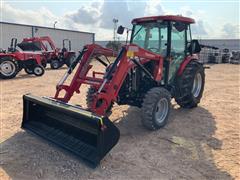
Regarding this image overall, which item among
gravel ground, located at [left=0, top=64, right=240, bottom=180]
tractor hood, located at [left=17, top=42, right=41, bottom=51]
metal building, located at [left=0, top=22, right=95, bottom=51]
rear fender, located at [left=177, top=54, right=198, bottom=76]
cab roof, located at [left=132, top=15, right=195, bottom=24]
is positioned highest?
metal building, located at [left=0, top=22, right=95, bottom=51]

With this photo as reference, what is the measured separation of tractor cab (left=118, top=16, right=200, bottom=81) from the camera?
582 cm

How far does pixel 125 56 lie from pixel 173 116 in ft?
6.99

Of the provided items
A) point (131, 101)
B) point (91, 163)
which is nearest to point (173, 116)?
point (131, 101)

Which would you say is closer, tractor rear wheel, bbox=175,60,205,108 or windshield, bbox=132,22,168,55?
windshield, bbox=132,22,168,55

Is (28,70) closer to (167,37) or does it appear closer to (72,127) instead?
(167,37)

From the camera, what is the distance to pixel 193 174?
3.67 metres

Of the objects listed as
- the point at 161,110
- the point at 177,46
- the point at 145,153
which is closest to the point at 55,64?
the point at 177,46

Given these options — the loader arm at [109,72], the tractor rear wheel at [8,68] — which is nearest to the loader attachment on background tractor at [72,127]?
the loader arm at [109,72]

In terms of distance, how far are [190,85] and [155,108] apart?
5.89 feet

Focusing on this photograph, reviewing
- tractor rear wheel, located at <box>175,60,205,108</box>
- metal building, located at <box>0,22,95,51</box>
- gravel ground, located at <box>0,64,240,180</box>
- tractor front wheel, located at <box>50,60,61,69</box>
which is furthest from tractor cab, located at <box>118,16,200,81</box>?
metal building, located at <box>0,22,95,51</box>

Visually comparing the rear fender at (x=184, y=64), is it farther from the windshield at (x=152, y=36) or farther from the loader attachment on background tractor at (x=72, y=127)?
the loader attachment on background tractor at (x=72, y=127)

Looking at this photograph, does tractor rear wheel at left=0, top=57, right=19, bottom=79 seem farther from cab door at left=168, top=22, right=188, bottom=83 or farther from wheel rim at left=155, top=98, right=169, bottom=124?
wheel rim at left=155, top=98, right=169, bottom=124

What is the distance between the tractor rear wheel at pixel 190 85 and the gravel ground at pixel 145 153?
416mm

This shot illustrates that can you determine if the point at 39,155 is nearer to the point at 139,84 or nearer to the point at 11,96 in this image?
the point at 139,84
